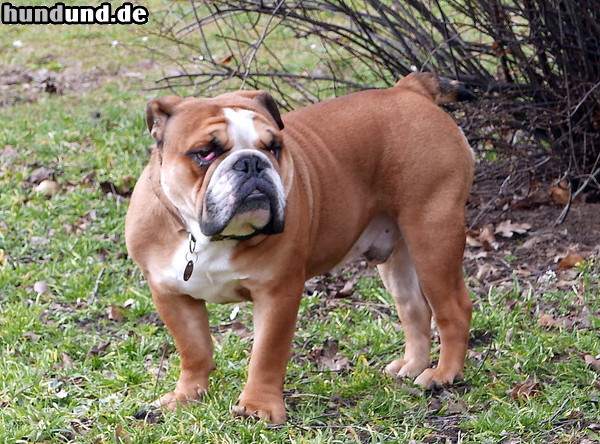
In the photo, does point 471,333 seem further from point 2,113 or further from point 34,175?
point 2,113

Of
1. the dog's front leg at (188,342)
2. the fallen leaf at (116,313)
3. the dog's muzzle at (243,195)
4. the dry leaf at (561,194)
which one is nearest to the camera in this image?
the dog's muzzle at (243,195)

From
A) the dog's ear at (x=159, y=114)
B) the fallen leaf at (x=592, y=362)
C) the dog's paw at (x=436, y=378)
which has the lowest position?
the dog's paw at (x=436, y=378)

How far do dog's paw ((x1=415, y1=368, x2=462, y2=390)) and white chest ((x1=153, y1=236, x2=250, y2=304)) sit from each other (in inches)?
38.8

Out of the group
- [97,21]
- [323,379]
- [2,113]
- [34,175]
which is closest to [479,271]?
[323,379]

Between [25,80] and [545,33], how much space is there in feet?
21.2

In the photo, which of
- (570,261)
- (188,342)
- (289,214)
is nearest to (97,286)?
(188,342)

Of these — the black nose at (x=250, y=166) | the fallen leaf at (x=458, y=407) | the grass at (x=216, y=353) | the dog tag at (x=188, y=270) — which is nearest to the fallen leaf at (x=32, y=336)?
the grass at (x=216, y=353)

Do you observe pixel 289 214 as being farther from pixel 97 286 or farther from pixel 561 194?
pixel 561 194

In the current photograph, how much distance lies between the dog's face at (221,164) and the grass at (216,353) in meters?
0.83

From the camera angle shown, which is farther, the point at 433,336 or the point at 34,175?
the point at 34,175

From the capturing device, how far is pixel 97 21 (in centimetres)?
1227

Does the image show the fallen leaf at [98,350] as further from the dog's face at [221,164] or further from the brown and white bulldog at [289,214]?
the dog's face at [221,164]

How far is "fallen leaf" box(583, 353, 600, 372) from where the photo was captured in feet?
14.8

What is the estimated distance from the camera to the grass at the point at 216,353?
402 cm
